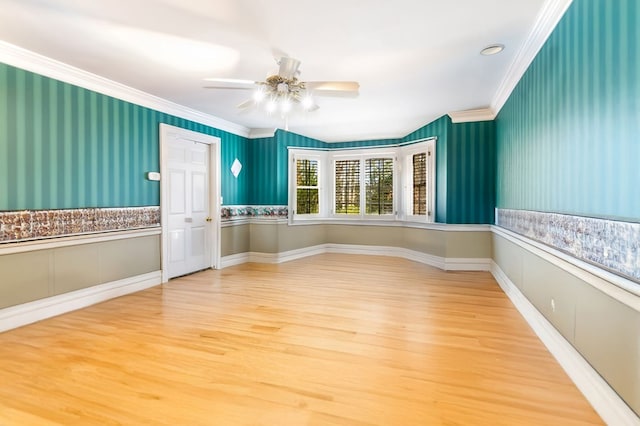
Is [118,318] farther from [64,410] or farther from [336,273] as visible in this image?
[336,273]

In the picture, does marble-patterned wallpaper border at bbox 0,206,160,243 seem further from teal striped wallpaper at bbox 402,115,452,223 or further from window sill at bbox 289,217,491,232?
teal striped wallpaper at bbox 402,115,452,223

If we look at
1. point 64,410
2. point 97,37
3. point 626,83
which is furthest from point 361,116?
point 64,410

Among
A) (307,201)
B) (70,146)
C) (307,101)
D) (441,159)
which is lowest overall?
(307,201)

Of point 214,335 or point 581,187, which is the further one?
point 214,335

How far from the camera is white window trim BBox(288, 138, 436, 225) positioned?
6219 millimetres

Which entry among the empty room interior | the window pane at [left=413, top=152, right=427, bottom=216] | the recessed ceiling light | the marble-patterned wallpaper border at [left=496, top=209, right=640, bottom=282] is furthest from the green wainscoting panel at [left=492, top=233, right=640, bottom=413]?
the window pane at [left=413, top=152, right=427, bottom=216]

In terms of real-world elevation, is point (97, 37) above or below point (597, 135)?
above

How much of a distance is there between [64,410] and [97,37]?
2823 mm

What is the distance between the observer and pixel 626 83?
1.65 meters

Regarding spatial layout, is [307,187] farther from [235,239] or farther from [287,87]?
[287,87]

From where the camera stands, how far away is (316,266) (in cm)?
605

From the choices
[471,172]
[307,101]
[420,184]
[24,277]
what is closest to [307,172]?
[420,184]

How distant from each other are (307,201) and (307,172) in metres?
0.62

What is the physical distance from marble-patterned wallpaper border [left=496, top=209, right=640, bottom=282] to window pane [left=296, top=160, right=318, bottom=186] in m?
4.78
